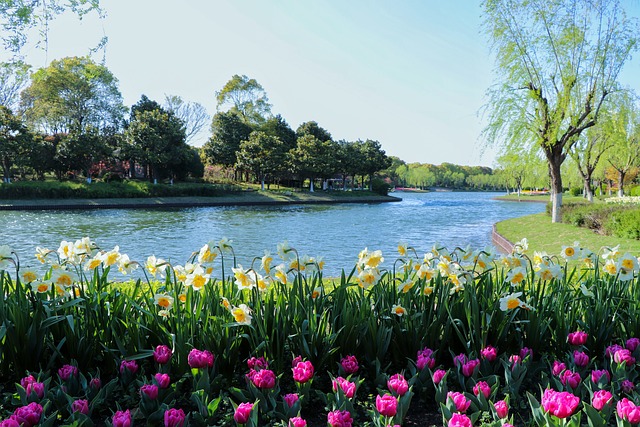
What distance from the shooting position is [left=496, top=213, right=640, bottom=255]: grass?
10.2 meters

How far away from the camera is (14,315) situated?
258 cm

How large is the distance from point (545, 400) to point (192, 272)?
1.86 meters

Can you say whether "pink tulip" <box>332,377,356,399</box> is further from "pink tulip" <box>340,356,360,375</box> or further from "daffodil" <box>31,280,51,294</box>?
"daffodil" <box>31,280,51,294</box>

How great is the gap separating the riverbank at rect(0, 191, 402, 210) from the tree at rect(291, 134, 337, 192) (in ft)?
8.76

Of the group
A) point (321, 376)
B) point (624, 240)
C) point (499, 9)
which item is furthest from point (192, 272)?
point (499, 9)

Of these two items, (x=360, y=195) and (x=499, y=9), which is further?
(x=360, y=195)

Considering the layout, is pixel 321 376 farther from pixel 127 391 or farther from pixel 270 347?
pixel 127 391

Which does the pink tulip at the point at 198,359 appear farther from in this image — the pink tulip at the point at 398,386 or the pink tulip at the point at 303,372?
the pink tulip at the point at 398,386

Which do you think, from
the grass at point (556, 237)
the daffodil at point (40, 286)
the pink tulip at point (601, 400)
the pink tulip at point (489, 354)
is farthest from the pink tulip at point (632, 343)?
the grass at point (556, 237)

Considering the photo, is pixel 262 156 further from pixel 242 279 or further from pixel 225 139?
pixel 242 279

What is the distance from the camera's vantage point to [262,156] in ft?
140

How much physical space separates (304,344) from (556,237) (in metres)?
11.3

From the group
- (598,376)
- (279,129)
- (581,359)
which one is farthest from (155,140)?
(598,376)

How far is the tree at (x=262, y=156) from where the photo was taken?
42.1 m
